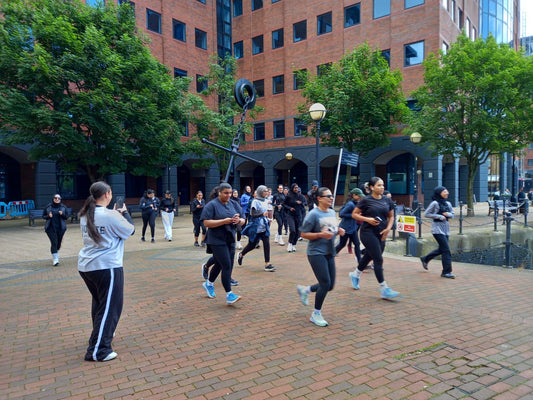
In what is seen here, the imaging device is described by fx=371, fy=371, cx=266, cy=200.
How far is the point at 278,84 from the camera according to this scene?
31812 mm

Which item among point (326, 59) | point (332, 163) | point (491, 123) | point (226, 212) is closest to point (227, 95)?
point (326, 59)

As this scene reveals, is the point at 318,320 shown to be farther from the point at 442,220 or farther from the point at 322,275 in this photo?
the point at 442,220

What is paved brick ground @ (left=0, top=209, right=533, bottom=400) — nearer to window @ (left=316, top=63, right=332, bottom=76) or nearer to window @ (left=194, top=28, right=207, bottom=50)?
window @ (left=316, top=63, right=332, bottom=76)

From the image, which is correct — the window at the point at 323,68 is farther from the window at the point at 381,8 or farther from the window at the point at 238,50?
the window at the point at 238,50

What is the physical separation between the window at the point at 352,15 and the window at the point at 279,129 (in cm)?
889

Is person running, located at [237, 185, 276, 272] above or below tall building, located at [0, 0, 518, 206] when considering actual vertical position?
below

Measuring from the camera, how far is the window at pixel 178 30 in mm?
29255

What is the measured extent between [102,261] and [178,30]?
30.1 meters

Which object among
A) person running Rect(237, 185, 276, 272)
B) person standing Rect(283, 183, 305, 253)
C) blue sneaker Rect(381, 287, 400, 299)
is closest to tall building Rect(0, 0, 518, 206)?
person standing Rect(283, 183, 305, 253)

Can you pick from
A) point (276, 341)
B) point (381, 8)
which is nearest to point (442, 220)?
point (276, 341)

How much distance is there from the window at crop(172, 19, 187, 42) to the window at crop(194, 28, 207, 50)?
1267 mm

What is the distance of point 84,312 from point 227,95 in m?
21.3

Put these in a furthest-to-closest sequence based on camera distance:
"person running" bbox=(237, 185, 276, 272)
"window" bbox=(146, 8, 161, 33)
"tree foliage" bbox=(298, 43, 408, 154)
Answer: "window" bbox=(146, 8, 161, 33), "tree foliage" bbox=(298, 43, 408, 154), "person running" bbox=(237, 185, 276, 272)

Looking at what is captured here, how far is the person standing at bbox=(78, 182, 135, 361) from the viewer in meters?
3.72
